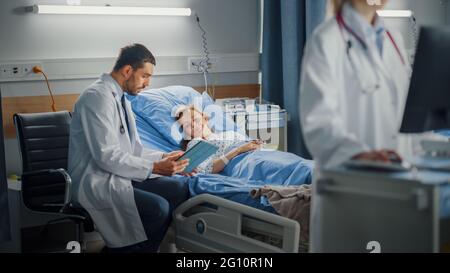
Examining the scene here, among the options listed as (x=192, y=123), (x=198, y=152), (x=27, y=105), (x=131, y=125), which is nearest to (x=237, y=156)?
(x=192, y=123)

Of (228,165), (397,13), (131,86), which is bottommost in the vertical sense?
(228,165)

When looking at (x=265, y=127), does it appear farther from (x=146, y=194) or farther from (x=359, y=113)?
(x=359, y=113)

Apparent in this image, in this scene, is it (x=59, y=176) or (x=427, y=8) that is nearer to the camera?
(x=427, y=8)

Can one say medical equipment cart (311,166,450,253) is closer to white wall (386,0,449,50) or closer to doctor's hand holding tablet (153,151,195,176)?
doctor's hand holding tablet (153,151,195,176)

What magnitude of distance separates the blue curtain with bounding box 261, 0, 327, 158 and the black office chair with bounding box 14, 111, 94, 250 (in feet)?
3.47

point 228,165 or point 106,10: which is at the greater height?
point 106,10

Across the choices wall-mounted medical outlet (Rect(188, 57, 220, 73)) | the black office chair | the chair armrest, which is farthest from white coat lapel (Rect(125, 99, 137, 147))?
wall-mounted medical outlet (Rect(188, 57, 220, 73))

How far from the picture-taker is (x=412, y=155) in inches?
70.8

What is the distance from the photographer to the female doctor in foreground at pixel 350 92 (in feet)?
5.64

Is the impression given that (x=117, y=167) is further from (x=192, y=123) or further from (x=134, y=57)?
(x=192, y=123)

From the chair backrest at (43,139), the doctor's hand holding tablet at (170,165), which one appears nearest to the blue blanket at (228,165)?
the doctor's hand holding tablet at (170,165)

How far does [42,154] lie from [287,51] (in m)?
1.26

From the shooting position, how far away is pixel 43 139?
3055 millimetres

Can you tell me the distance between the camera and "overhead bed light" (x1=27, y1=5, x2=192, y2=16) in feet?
10.4
